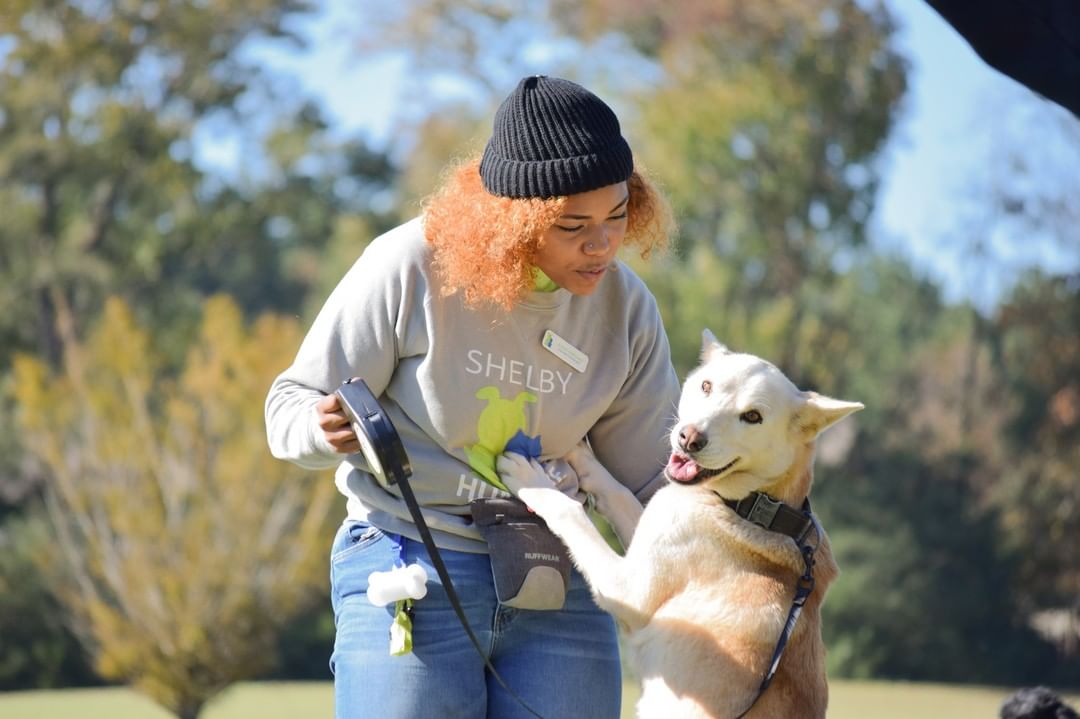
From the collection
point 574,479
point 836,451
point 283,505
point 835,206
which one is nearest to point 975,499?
point 836,451

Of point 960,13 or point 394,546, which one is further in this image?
point 394,546

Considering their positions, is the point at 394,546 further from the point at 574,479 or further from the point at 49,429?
the point at 49,429

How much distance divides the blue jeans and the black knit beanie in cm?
82

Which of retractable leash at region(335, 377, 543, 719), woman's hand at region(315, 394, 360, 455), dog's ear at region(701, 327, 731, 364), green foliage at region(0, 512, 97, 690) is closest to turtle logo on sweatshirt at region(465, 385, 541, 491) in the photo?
retractable leash at region(335, 377, 543, 719)

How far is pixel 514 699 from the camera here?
2.82 metres

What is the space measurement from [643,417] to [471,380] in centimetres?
50

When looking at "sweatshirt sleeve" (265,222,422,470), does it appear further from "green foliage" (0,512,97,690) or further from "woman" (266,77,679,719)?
"green foliage" (0,512,97,690)

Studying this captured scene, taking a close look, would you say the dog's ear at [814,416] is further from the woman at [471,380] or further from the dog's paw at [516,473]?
the dog's paw at [516,473]

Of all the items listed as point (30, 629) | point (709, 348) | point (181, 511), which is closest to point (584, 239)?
point (709, 348)

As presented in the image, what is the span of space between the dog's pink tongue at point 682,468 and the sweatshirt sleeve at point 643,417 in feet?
0.40

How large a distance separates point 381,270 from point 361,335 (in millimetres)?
146

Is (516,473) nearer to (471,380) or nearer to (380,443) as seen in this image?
(471,380)

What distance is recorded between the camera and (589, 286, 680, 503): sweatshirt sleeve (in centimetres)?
311

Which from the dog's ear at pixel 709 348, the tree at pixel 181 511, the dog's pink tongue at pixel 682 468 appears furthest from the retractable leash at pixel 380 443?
the tree at pixel 181 511
